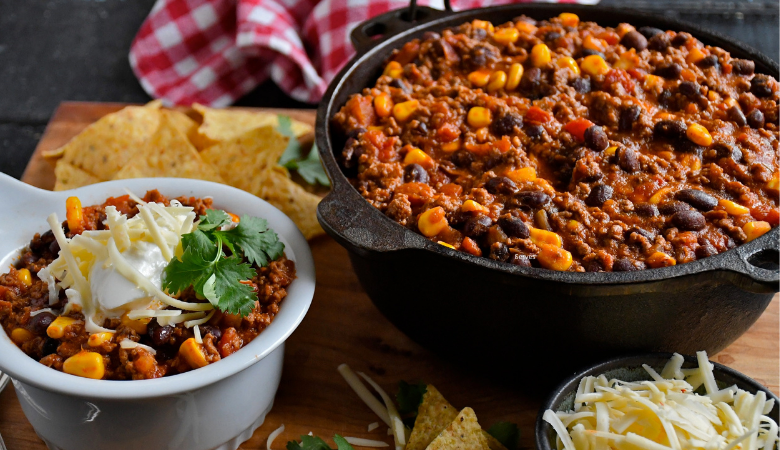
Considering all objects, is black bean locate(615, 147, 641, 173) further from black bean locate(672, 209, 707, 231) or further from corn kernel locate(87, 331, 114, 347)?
corn kernel locate(87, 331, 114, 347)

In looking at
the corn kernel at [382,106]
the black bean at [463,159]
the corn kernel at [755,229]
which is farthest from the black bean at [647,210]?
the corn kernel at [382,106]

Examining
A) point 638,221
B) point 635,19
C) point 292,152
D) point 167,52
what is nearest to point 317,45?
point 167,52

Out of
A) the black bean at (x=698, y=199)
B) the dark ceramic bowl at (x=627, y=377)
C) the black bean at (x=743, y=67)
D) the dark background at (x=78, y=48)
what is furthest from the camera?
the dark background at (x=78, y=48)

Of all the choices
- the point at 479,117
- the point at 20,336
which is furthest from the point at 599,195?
the point at 20,336

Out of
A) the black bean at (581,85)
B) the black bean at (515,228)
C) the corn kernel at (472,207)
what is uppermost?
the black bean at (581,85)

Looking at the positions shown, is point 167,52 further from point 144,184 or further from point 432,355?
point 432,355

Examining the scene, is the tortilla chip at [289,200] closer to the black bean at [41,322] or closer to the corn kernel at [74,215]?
the corn kernel at [74,215]

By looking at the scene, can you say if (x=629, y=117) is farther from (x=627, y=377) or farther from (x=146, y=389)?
(x=146, y=389)
